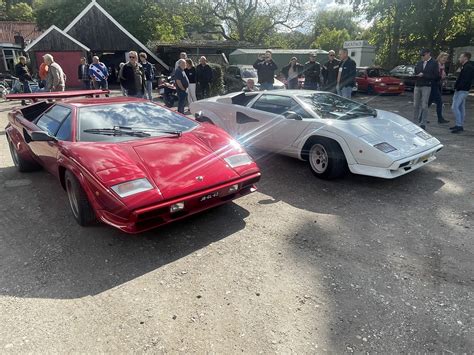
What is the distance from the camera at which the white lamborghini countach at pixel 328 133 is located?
4336 millimetres

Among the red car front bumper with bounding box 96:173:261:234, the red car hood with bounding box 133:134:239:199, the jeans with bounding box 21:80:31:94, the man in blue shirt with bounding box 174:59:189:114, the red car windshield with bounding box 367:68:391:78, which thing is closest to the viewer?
the red car front bumper with bounding box 96:173:261:234

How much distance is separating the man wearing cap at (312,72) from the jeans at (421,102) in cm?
325

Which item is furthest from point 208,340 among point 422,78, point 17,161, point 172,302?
point 422,78

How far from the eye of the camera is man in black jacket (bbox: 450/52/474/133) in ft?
24.5

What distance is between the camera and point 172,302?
2.56m

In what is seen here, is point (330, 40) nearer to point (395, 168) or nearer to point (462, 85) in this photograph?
point (462, 85)

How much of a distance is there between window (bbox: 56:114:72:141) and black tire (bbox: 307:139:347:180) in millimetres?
3085

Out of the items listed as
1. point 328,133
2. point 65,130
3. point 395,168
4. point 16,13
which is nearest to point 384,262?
point 395,168

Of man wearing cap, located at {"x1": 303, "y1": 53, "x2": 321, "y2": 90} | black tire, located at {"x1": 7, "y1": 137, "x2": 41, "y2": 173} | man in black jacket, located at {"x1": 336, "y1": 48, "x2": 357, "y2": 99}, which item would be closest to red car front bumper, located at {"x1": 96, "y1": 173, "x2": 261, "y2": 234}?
black tire, located at {"x1": 7, "y1": 137, "x2": 41, "y2": 173}

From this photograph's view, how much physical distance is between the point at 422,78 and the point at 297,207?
216 inches

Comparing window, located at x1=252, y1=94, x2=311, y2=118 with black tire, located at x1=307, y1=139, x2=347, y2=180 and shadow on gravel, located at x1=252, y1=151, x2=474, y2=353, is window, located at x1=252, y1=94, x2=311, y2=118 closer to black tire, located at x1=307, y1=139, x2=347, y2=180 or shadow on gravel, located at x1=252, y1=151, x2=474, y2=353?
black tire, located at x1=307, y1=139, x2=347, y2=180

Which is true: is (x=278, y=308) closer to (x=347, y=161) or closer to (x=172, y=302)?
(x=172, y=302)

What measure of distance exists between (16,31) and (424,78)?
1684 inches

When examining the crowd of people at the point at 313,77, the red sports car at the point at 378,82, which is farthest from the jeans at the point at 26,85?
the red sports car at the point at 378,82
